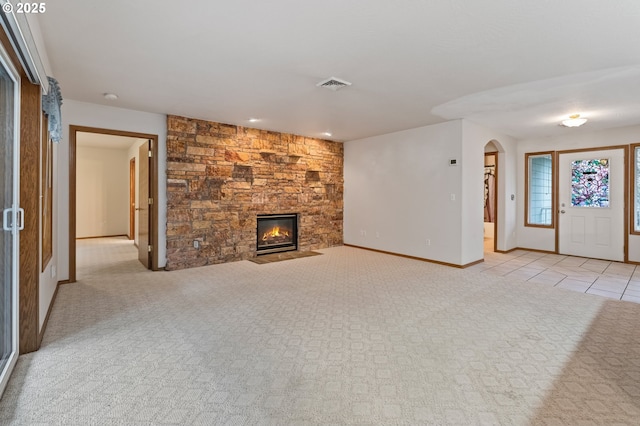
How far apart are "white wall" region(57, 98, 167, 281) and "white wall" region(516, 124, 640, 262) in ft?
23.1

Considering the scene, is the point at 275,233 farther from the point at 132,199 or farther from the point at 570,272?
the point at 570,272

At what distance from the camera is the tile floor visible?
4188 mm

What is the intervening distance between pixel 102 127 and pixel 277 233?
3.41 m

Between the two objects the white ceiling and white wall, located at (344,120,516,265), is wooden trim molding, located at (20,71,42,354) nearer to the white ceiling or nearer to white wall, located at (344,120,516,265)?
the white ceiling

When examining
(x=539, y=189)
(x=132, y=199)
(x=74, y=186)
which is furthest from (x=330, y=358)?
(x=132, y=199)

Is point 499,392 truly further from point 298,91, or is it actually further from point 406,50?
point 298,91

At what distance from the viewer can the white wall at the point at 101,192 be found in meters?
8.65

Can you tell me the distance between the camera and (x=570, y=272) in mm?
5066

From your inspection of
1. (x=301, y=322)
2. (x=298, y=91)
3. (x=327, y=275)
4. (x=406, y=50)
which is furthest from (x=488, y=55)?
(x=327, y=275)

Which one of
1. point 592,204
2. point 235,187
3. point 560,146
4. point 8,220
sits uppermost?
point 560,146

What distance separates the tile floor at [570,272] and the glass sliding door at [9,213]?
5.45 meters

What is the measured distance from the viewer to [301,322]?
3.00m

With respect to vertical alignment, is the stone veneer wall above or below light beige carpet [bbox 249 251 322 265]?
above
